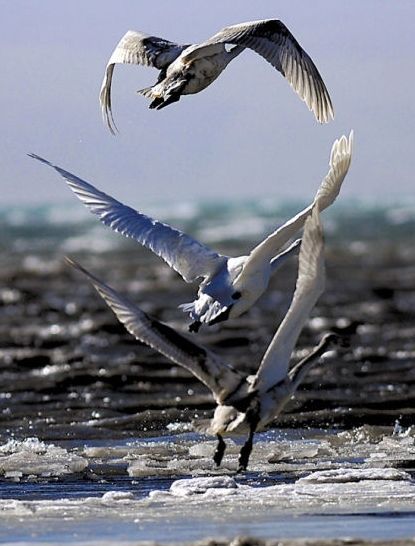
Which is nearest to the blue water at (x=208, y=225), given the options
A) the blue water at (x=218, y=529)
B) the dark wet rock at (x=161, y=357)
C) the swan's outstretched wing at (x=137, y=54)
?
the dark wet rock at (x=161, y=357)

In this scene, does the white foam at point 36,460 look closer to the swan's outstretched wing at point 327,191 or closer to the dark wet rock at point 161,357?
the dark wet rock at point 161,357

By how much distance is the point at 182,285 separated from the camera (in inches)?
1344

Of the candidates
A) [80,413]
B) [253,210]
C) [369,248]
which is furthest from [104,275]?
[253,210]

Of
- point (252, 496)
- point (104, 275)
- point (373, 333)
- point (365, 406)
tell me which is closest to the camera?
point (252, 496)

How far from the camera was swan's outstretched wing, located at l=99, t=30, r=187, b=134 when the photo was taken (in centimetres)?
1377

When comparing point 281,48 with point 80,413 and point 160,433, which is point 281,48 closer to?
point 160,433

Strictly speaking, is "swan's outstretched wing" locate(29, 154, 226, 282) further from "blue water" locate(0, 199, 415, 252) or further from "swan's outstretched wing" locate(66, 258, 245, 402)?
"blue water" locate(0, 199, 415, 252)

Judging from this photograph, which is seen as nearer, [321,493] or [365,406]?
[321,493]

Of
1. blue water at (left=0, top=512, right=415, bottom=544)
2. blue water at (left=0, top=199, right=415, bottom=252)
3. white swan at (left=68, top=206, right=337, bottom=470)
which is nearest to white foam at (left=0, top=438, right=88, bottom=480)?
white swan at (left=68, top=206, right=337, bottom=470)

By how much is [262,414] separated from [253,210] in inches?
3147

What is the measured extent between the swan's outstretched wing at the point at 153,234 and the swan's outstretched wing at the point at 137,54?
0.63m

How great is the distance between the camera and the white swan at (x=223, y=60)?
12.8 meters

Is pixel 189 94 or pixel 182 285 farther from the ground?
pixel 189 94

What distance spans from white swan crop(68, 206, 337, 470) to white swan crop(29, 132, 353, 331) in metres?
0.83
